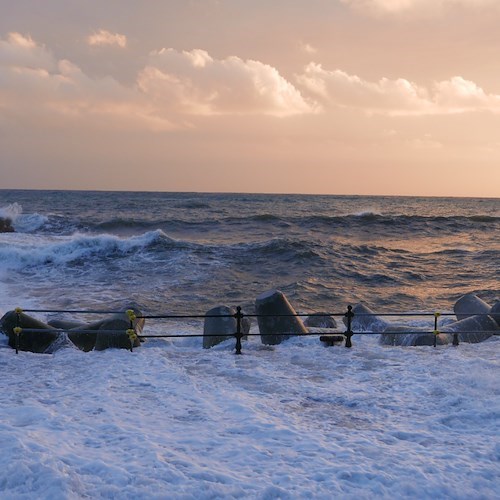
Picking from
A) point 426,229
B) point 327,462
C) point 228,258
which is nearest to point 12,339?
point 327,462

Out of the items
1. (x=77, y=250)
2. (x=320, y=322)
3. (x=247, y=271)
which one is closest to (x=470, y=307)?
(x=320, y=322)

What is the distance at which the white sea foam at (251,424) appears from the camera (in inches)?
190

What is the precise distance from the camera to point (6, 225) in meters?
49.2

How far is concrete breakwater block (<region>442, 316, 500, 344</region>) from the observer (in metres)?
10.8

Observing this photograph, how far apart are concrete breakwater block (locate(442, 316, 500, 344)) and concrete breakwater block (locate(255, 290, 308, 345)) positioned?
10.7 ft

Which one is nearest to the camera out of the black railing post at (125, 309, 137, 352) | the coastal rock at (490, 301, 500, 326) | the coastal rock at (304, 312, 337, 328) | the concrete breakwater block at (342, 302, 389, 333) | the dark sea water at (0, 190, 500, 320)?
the black railing post at (125, 309, 137, 352)

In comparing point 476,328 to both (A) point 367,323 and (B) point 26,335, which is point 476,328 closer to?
(A) point 367,323

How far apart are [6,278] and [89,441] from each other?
1964cm

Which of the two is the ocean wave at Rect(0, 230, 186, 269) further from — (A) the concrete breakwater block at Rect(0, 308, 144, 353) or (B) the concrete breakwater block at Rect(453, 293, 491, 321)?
(B) the concrete breakwater block at Rect(453, 293, 491, 321)

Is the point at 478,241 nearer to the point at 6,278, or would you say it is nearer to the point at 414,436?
the point at 6,278

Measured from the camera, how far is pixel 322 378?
327 inches

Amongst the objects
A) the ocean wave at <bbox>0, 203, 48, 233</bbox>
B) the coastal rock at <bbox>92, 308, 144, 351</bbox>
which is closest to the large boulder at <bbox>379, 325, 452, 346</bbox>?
the coastal rock at <bbox>92, 308, 144, 351</bbox>

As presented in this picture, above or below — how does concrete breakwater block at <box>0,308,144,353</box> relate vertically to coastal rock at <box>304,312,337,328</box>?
above

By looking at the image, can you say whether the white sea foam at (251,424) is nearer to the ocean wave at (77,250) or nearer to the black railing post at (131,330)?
the black railing post at (131,330)
